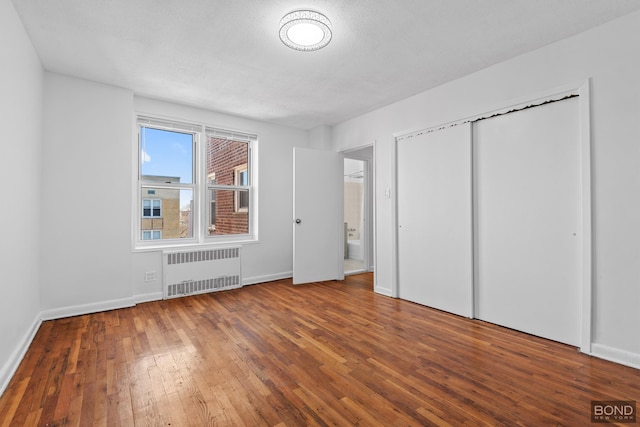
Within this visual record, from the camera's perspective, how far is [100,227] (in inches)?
136

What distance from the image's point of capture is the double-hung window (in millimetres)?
4102

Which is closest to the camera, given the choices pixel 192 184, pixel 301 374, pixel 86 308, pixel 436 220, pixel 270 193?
pixel 301 374

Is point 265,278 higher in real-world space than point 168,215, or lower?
Result: lower

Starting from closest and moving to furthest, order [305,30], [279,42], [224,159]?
[305,30], [279,42], [224,159]

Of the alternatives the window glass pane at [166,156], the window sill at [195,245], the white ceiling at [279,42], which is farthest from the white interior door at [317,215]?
the window glass pane at [166,156]

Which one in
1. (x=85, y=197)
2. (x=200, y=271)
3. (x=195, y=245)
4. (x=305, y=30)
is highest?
(x=305, y=30)

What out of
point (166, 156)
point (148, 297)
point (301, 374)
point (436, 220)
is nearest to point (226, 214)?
point (166, 156)

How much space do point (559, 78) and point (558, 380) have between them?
2347 millimetres

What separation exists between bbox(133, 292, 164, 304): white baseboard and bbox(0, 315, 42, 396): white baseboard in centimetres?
99

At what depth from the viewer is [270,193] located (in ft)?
16.5

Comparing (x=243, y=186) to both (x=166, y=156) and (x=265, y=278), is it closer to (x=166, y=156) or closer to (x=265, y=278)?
(x=166, y=156)

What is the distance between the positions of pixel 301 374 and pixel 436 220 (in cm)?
231

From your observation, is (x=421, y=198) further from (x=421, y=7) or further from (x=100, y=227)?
(x=100, y=227)

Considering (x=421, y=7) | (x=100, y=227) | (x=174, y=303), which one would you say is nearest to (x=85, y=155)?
(x=100, y=227)
